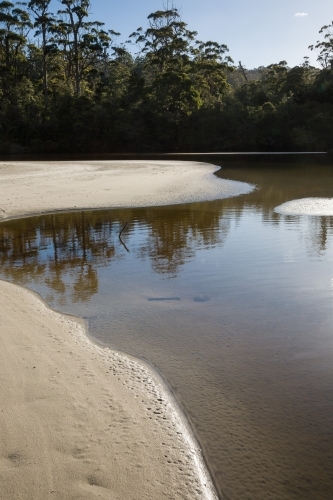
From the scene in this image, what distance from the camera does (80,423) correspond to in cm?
337

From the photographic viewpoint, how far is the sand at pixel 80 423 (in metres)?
2.84

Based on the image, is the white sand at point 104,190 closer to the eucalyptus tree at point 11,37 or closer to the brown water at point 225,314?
the brown water at point 225,314

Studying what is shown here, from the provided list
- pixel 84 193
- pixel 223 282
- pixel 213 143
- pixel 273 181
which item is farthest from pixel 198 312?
pixel 213 143

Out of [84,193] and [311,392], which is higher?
[84,193]

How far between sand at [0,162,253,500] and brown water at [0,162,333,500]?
24 cm

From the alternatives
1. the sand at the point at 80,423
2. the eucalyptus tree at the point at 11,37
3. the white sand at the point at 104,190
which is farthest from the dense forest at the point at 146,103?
the sand at the point at 80,423

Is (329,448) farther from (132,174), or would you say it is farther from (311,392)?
(132,174)

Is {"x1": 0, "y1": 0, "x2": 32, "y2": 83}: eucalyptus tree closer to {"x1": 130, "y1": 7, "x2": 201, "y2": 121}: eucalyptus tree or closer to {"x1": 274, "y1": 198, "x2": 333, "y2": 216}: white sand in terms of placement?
{"x1": 130, "y1": 7, "x2": 201, "y2": 121}: eucalyptus tree

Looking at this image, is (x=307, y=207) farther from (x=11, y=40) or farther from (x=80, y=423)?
(x=11, y=40)

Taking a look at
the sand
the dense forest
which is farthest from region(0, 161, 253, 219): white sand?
the dense forest

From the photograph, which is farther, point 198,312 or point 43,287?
point 43,287

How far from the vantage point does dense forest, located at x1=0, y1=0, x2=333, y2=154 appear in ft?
165

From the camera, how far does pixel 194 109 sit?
5303cm

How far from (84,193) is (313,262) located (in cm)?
982
